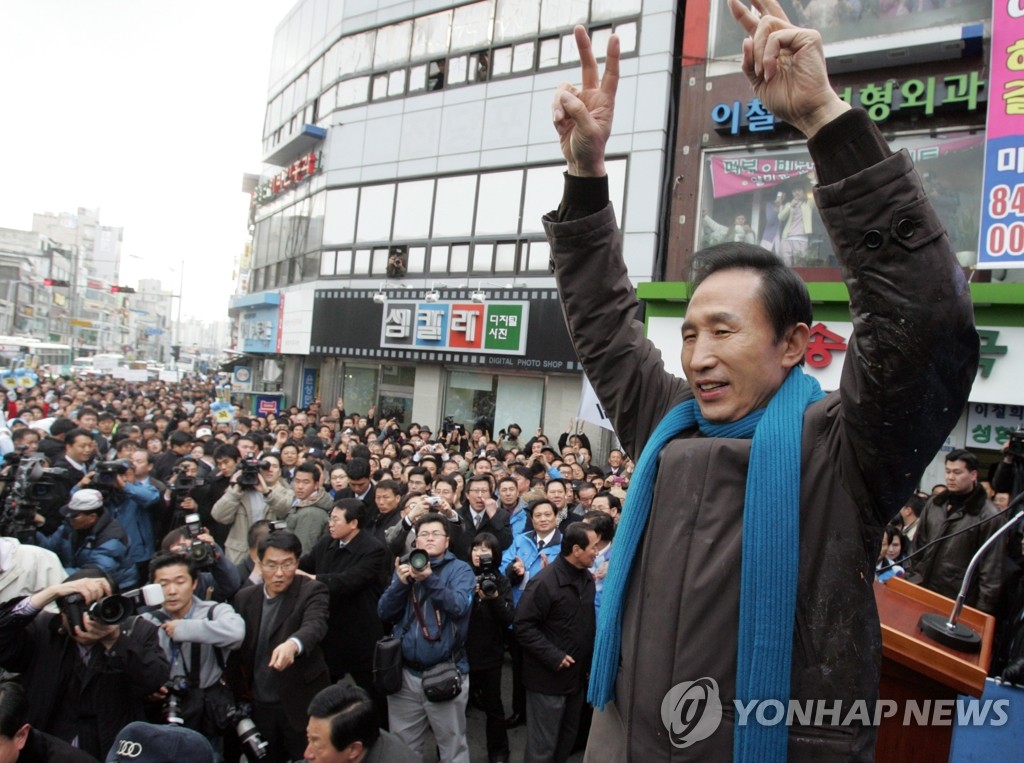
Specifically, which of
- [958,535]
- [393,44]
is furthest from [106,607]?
[393,44]

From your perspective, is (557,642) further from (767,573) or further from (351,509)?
(767,573)

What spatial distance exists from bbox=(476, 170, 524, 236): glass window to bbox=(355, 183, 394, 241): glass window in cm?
305

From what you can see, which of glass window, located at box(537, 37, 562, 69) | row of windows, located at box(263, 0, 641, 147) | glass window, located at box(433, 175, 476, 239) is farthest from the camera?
glass window, located at box(433, 175, 476, 239)

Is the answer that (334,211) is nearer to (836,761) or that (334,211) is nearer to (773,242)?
(773,242)

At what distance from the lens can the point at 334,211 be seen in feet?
62.7

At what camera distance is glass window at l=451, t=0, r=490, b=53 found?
54.1 ft

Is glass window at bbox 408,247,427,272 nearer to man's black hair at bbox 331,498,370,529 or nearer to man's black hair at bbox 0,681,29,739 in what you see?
man's black hair at bbox 331,498,370,529

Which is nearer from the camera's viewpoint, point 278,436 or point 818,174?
point 818,174

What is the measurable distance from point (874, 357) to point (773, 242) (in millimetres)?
12021

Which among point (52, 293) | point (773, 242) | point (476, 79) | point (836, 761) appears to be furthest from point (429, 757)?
point (52, 293)

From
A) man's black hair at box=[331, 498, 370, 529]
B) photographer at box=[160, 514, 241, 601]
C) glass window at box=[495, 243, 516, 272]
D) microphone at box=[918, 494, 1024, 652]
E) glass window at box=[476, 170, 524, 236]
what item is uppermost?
glass window at box=[476, 170, 524, 236]

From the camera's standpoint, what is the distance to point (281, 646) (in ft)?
12.4

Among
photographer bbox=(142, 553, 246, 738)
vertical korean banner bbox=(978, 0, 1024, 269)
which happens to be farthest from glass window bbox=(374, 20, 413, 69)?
photographer bbox=(142, 553, 246, 738)

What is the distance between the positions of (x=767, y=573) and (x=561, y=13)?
54.4 ft
